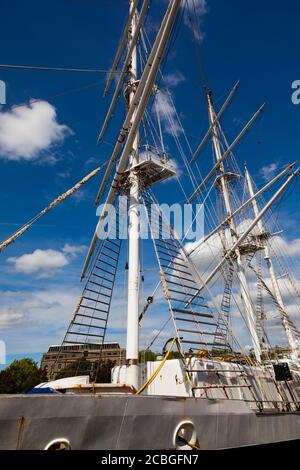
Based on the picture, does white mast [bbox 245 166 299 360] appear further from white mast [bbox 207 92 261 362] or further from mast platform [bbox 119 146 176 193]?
mast platform [bbox 119 146 176 193]

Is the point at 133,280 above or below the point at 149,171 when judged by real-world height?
below

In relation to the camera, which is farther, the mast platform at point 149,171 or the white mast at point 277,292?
the white mast at point 277,292

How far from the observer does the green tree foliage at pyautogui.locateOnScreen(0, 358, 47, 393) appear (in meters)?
51.0

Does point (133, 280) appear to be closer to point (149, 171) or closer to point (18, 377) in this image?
point (149, 171)

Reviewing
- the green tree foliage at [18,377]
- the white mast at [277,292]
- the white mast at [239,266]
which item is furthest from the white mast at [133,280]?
the green tree foliage at [18,377]

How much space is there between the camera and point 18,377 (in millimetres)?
54938

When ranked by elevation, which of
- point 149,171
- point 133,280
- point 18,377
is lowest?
point 18,377

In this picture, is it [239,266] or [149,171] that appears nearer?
[149,171]

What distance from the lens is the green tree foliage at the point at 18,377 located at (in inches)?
2007

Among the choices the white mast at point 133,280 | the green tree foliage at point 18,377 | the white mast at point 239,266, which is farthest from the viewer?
the green tree foliage at point 18,377

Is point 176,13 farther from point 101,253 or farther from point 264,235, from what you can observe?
point 264,235

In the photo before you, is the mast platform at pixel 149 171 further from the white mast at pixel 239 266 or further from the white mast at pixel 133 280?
the white mast at pixel 239 266

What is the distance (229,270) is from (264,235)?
1606cm

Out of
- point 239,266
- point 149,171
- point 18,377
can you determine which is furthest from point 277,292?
point 18,377
